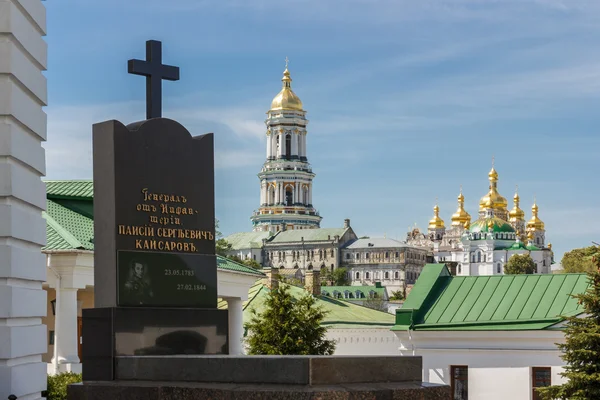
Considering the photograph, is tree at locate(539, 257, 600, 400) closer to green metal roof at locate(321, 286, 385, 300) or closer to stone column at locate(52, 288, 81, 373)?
stone column at locate(52, 288, 81, 373)

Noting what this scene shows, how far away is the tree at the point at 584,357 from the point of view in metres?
22.4

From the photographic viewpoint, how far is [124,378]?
13469 millimetres

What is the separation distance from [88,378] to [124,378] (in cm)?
61

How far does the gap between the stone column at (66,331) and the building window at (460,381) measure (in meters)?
9.51

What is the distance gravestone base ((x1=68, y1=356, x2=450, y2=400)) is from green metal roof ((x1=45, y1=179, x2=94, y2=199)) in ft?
42.9

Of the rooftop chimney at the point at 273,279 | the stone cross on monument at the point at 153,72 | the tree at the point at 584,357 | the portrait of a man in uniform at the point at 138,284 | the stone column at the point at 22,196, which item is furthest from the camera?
the rooftop chimney at the point at 273,279

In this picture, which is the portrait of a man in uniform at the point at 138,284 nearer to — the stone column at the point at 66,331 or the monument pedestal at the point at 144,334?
the monument pedestal at the point at 144,334

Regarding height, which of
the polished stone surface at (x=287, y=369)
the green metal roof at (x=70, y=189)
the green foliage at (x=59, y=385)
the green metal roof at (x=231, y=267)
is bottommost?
the green foliage at (x=59, y=385)

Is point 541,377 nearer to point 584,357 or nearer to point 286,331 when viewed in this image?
point 584,357

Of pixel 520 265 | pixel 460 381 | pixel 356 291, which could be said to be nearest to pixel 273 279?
pixel 460 381

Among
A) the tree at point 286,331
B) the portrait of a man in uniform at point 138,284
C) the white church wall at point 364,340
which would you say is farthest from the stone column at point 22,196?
the white church wall at point 364,340

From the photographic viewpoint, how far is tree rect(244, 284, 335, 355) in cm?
3189

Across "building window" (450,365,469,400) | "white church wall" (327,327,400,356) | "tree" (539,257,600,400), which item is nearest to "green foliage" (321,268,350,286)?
"white church wall" (327,327,400,356)

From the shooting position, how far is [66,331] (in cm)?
2302
